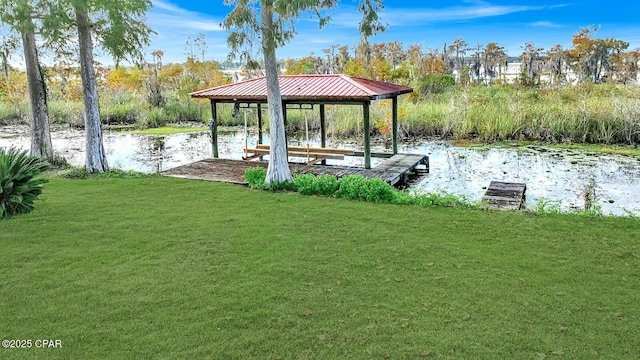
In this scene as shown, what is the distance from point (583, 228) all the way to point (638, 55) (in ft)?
89.8

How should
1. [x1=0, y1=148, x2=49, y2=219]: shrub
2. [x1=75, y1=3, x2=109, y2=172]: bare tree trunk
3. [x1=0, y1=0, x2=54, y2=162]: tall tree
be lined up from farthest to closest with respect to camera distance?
[x1=0, y1=0, x2=54, y2=162]: tall tree, [x1=75, y1=3, x2=109, y2=172]: bare tree trunk, [x1=0, y1=148, x2=49, y2=219]: shrub

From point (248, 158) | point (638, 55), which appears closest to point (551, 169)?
point (248, 158)

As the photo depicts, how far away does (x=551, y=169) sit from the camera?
10.9 meters

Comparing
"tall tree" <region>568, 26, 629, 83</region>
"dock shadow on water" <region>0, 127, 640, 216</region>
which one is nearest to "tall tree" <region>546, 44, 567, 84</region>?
"tall tree" <region>568, 26, 629, 83</region>

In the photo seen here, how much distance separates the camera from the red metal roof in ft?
32.2

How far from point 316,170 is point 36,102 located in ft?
21.0

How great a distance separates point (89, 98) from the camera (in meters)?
10.2

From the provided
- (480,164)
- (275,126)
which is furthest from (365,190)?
(480,164)

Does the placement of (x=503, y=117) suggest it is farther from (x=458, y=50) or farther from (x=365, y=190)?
(x=458, y=50)

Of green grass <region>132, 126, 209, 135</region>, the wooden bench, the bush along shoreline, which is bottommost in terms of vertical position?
the bush along shoreline

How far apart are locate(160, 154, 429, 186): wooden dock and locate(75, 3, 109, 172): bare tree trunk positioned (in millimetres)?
1388

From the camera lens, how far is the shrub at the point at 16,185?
6.89m

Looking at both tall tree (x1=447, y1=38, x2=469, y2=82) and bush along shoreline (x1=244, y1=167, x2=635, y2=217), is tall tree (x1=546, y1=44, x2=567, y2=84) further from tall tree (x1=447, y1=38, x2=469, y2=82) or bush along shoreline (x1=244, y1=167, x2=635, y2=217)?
bush along shoreline (x1=244, y1=167, x2=635, y2=217)

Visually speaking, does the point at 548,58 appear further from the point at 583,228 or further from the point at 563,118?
the point at 583,228
